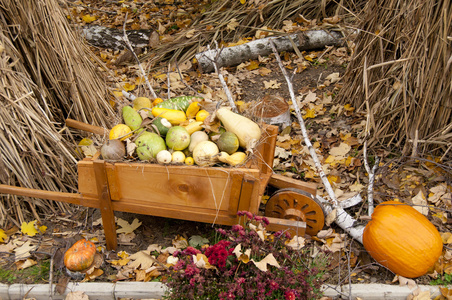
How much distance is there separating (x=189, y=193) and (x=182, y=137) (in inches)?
13.6

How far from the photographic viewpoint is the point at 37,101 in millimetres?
3043

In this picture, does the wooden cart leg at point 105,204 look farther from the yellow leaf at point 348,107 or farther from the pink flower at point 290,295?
the yellow leaf at point 348,107

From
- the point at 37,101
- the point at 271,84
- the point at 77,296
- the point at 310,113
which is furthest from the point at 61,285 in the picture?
the point at 271,84

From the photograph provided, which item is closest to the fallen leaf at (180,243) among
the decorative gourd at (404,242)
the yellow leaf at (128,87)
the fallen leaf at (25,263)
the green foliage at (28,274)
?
the green foliage at (28,274)

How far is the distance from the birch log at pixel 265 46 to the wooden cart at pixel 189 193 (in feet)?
8.20

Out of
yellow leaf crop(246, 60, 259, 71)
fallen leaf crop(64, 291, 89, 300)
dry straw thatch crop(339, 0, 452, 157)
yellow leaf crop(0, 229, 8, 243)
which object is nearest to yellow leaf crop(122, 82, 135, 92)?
yellow leaf crop(246, 60, 259, 71)

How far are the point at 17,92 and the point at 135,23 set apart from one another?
13.2 ft

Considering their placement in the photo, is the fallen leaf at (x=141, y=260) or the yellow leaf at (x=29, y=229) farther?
the yellow leaf at (x=29, y=229)

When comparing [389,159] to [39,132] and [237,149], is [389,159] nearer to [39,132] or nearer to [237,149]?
[237,149]

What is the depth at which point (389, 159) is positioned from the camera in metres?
3.13

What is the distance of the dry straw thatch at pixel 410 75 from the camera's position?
285 centimetres

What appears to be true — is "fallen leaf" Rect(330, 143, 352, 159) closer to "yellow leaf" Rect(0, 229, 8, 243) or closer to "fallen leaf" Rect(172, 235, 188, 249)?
"fallen leaf" Rect(172, 235, 188, 249)

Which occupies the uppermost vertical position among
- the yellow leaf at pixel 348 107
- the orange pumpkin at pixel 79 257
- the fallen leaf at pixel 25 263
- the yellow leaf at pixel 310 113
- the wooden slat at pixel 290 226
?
the yellow leaf at pixel 348 107

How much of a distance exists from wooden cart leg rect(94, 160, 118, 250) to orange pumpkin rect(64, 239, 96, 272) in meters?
0.17
